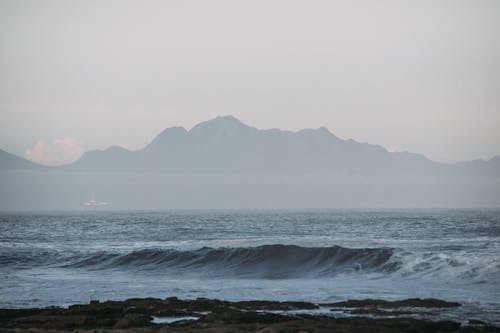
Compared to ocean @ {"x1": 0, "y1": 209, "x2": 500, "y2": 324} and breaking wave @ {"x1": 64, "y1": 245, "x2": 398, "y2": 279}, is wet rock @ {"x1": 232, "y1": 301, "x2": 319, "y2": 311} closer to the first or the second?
ocean @ {"x1": 0, "y1": 209, "x2": 500, "y2": 324}

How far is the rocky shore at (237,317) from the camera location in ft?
55.6

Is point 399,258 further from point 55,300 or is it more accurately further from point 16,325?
point 16,325

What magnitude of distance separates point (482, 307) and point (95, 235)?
5484 cm

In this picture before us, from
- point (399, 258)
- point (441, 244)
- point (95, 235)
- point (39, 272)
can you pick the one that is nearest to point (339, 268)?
point (399, 258)

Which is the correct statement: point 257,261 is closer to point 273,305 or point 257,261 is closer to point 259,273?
point 259,273

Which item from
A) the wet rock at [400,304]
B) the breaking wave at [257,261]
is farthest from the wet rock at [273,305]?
the breaking wave at [257,261]

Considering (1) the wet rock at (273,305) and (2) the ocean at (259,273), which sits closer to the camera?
(1) the wet rock at (273,305)

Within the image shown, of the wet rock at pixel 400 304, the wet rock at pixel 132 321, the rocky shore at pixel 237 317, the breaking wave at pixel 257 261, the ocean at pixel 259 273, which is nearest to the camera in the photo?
the rocky shore at pixel 237 317

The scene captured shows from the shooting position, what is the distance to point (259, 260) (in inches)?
1686

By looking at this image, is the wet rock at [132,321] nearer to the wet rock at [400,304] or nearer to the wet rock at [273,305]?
the wet rock at [273,305]

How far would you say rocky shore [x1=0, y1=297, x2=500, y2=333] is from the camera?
55.6 feet

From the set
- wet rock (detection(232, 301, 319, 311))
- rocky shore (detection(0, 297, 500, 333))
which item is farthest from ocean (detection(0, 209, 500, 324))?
wet rock (detection(232, 301, 319, 311))

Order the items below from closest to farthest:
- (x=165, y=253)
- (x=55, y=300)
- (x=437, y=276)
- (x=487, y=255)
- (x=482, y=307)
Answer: (x=482, y=307) → (x=55, y=300) → (x=437, y=276) → (x=487, y=255) → (x=165, y=253)

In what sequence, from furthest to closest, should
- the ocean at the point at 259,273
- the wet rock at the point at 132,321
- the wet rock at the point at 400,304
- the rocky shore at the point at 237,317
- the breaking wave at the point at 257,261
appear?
1. the breaking wave at the point at 257,261
2. the ocean at the point at 259,273
3. the wet rock at the point at 400,304
4. the wet rock at the point at 132,321
5. the rocky shore at the point at 237,317
